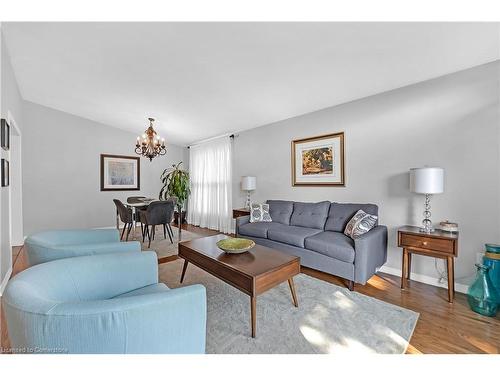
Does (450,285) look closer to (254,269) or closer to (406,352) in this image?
(406,352)

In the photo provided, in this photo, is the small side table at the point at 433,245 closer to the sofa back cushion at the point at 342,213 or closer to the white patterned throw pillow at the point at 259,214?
the sofa back cushion at the point at 342,213

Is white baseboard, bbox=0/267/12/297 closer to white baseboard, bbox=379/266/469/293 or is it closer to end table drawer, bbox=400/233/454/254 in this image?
end table drawer, bbox=400/233/454/254

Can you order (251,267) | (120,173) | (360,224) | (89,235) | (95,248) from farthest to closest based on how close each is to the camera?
(120,173)
(360,224)
(89,235)
(251,267)
(95,248)

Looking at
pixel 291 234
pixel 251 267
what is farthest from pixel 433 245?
pixel 251 267

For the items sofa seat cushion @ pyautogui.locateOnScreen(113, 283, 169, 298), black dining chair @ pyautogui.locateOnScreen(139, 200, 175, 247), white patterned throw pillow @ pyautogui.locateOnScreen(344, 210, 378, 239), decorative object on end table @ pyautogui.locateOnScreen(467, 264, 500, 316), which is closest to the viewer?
sofa seat cushion @ pyautogui.locateOnScreen(113, 283, 169, 298)

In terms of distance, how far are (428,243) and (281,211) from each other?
198 cm

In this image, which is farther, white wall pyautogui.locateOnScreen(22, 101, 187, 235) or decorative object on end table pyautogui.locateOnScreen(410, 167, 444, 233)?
white wall pyautogui.locateOnScreen(22, 101, 187, 235)

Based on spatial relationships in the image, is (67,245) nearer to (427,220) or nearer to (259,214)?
(259,214)

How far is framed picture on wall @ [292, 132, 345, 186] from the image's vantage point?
3367 mm

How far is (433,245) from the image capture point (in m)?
2.17

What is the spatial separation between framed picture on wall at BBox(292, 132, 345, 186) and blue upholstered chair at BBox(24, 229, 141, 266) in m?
2.77

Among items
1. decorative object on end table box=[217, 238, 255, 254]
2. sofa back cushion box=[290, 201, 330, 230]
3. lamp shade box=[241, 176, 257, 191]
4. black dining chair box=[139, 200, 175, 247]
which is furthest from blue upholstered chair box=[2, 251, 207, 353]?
lamp shade box=[241, 176, 257, 191]
